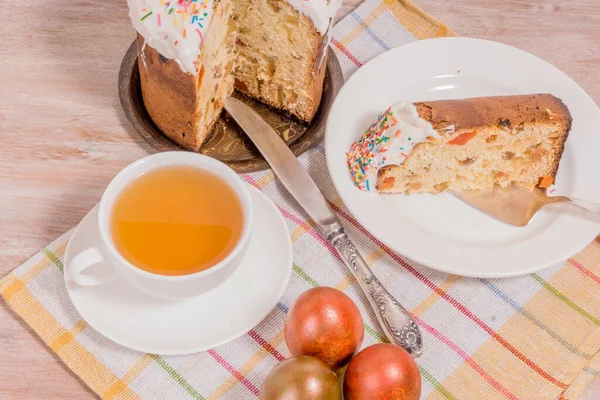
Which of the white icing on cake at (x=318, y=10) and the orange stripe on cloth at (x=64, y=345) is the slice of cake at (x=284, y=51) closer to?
the white icing on cake at (x=318, y=10)

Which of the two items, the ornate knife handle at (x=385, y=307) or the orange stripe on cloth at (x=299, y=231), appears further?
the orange stripe on cloth at (x=299, y=231)

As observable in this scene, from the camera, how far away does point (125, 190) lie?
1.77m

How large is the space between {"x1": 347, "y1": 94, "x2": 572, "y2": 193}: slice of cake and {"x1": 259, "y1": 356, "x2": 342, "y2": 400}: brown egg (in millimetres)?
639

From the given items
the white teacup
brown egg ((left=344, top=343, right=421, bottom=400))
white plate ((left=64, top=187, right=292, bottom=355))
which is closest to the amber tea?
the white teacup

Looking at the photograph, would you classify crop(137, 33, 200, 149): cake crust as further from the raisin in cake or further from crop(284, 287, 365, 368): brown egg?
crop(284, 287, 365, 368): brown egg

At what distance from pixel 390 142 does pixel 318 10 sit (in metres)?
0.42

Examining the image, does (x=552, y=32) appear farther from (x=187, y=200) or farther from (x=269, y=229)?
(x=187, y=200)

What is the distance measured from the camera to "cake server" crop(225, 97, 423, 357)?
1.83 metres

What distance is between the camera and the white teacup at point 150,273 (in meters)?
1.64

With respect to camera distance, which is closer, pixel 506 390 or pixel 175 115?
pixel 506 390

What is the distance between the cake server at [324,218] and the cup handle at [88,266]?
1.93 feet

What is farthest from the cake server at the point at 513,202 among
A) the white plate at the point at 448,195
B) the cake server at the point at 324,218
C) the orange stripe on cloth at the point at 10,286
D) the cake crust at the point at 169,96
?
the orange stripe on cloth at the point at 10,286

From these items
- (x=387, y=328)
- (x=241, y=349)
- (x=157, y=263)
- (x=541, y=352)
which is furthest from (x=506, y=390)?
(x=157, y=263)

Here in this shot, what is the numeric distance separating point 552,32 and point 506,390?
4.67 feet
